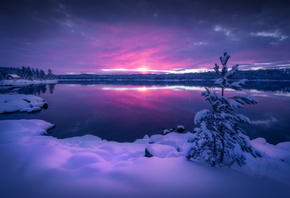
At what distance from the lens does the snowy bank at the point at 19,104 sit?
21922mm

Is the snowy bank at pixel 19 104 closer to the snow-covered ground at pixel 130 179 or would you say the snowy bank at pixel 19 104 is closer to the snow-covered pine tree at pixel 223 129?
the snow-covered ground at pixel 130 179

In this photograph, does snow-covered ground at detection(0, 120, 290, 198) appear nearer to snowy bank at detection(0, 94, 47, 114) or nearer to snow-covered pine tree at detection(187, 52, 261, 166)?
snow-covered pine tree at detection(187, 52, 261, 166)

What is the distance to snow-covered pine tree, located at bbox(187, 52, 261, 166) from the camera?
4188 millimetres

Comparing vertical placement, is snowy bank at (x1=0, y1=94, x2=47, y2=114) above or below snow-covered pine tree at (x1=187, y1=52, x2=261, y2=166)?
below

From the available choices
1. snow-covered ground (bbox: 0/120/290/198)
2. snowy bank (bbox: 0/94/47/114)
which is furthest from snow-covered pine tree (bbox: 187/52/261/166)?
snowy bank (bbox: 0/94/47/114)

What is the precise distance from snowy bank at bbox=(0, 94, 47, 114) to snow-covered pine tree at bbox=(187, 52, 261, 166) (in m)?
27.5

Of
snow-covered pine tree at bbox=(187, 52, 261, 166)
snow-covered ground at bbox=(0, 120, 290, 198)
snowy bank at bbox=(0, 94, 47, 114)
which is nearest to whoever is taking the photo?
snow-covered ground at bbox=(0, 120, 290, 198)

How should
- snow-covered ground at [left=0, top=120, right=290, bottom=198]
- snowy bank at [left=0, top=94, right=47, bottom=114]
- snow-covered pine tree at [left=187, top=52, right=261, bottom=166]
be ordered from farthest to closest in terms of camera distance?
snowy bank at [left=0, top=94, right=47, bottom=114] < snow-covered pine tree at [left=187, top=52, right=261, bottom=166] < snow-covered ground at [left=0, top=120, right=290, bottom=198]

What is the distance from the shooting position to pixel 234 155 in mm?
4328

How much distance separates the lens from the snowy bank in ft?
71.9

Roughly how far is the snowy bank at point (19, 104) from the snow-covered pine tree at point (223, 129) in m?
27.5

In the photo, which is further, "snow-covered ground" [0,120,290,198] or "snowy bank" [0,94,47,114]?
"snowy bank" [0,94,47,114]

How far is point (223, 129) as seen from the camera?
4535mm

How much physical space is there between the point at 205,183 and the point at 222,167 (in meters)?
1.28
